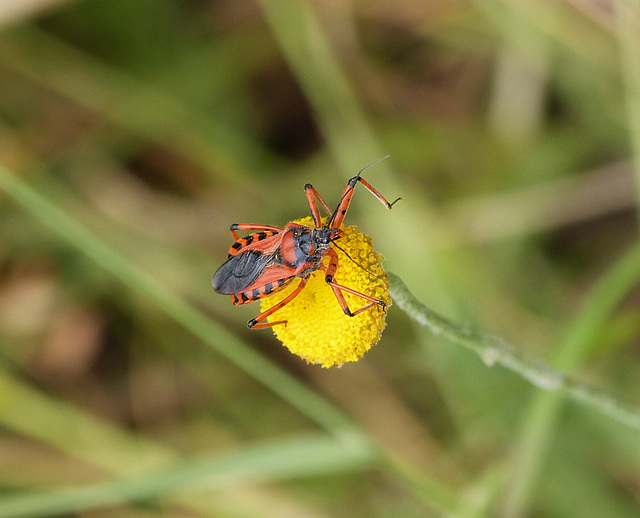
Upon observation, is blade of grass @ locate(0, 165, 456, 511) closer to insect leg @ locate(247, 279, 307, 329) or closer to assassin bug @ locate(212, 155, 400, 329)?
assassin bug @ locate(212, 155, 400, 329)

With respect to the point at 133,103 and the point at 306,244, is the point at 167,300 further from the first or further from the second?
the point at 133,103

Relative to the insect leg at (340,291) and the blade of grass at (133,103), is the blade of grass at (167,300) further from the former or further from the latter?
the blade of grass at (133,103)

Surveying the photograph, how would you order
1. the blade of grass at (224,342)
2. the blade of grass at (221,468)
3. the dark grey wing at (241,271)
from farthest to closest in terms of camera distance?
the blade of grass at (221,468) < the blade of grass at (224,342) < the dark grey wing at (241,271)

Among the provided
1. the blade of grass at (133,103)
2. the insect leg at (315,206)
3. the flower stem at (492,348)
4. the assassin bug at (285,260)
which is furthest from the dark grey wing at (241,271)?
the blade of grass at (133,103)

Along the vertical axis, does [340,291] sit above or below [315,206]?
below

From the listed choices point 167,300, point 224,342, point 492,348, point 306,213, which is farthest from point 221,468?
point 306,213

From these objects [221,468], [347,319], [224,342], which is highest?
[224,342]
